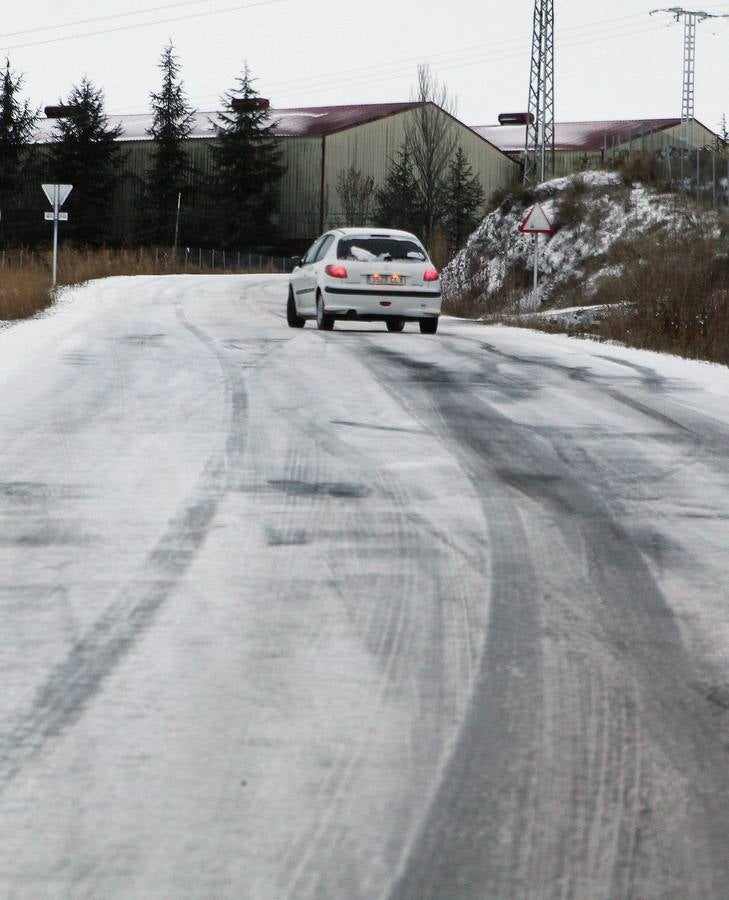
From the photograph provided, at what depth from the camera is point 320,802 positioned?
3.02 metres

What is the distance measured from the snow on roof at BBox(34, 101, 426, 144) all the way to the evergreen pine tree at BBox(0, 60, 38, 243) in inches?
67.3

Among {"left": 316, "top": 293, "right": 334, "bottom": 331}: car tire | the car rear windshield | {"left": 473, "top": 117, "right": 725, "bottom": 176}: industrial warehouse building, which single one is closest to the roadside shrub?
Result: the car rear windshield

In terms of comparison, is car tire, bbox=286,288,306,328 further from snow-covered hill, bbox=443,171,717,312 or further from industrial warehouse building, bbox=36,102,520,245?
industrial warehouse building, bbox=36,102,520,245

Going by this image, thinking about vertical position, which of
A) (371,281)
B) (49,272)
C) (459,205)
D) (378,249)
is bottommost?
(371,281)

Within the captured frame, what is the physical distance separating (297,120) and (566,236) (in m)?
38.3

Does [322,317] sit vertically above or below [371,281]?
below

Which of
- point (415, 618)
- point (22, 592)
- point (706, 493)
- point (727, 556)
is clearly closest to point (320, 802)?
point (415, 618)

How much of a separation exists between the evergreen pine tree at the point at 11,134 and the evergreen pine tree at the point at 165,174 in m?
6.24

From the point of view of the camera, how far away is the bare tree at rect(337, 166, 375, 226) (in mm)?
62875

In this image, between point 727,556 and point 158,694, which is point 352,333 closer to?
point 727,556

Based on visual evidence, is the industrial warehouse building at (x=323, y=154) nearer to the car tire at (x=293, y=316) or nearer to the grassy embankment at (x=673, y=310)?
the grassy embankment at (x=673, y=310)

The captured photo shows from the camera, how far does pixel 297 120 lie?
225 ft

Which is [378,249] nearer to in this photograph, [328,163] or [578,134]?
[328,163]

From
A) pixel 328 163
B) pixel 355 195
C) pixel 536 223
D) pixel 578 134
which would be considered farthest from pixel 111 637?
pixel 578 134
